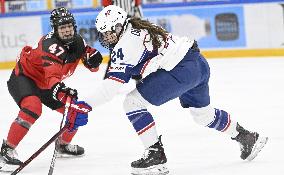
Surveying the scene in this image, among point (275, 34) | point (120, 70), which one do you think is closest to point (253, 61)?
point (275, 34)

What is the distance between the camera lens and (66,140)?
178 inches

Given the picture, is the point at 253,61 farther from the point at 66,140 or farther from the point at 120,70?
the point at 120,70

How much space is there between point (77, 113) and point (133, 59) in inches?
15.2

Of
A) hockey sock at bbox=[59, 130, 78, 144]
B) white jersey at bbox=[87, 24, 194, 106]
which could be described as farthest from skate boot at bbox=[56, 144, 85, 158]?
white jersey at bbox=[87, 24, 194, 106]

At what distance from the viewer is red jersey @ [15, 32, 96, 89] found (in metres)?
4.09

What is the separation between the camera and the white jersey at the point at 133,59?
3666 mm

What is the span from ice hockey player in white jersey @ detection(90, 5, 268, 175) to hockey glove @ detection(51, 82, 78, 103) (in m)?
0.22

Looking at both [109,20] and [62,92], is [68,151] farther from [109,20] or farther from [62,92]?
[109,20]

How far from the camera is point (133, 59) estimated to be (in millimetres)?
3689

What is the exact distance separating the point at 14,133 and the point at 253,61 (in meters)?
4.67

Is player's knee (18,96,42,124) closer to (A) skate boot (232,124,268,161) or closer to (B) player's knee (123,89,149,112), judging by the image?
(B) player's knee (123,89,149,112)

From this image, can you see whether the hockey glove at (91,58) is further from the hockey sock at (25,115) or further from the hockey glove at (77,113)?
the hockey glove at (77,113)

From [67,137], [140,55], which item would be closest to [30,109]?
[67,137]

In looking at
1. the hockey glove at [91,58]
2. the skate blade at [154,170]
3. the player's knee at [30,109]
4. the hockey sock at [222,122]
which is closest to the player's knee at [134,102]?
the skate blade at [154,170]
